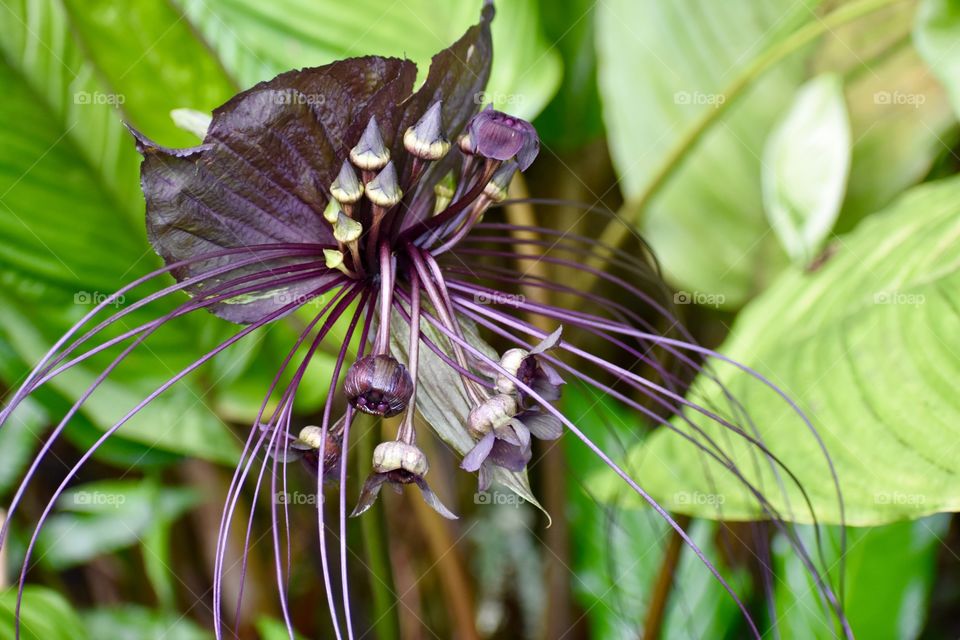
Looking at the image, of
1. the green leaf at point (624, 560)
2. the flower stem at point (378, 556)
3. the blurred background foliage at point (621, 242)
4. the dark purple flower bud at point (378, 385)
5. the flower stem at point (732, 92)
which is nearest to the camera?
the dark purple flower bud at point (378, 385)

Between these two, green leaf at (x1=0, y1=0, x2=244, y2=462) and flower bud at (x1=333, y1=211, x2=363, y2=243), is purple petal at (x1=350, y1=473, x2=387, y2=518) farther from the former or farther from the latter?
green leaf at (x1=0, y1=0, x2=244, y2=462)

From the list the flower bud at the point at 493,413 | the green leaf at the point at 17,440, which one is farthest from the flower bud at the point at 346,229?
the green leaf at the point at 17,440

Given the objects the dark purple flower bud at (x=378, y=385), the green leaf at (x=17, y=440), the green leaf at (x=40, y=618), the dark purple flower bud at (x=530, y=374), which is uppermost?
the green leaf at (x=17, y=440)

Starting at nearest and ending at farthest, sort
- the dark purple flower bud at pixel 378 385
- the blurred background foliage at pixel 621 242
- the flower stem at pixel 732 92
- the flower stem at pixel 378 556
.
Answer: the dark purple flower bud at pixel 378 385
the flower stem at pixel 378 556
the blurred background foliage at pixel 621 242
the flower stem at pixel 732 92

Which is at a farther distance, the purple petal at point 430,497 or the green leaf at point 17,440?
the green leaf at point 17,440

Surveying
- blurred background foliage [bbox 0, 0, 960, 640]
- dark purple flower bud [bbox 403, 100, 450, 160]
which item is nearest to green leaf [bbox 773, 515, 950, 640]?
blurred background foliage [bbox 0, 0, 960, 640]

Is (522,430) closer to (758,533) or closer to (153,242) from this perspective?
(153,242)

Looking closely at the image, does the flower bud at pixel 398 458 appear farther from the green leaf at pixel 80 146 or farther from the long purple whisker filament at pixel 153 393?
the green leaf at pixel 80 146

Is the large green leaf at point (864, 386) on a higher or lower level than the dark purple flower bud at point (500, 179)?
lower
